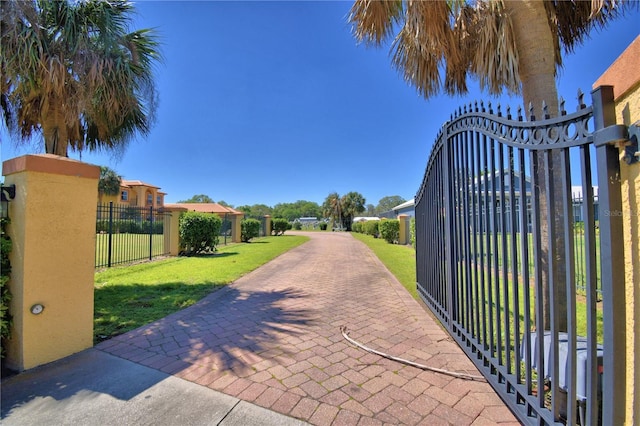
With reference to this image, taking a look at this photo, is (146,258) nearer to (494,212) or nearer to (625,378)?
(494,212)

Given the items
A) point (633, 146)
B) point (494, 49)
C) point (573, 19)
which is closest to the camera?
point (633, 146)

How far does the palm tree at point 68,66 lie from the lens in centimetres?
466

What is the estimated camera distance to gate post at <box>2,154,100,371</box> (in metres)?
2.99

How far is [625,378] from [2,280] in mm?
4910

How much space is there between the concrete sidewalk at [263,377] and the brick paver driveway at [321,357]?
12 millimetres

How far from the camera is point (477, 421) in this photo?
7.29 feet

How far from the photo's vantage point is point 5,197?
307cm

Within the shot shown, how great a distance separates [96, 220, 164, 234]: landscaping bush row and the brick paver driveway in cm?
690

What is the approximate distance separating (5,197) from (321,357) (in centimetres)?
371

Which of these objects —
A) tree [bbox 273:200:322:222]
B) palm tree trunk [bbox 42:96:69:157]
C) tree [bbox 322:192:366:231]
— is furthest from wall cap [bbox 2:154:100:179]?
tree [bbox 273:200:322:222]

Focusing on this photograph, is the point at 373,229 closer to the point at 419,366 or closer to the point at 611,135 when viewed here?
the point at 419,366

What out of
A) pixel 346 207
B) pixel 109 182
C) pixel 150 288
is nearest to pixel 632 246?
pixel 150 288

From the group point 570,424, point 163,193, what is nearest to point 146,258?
point 570,424

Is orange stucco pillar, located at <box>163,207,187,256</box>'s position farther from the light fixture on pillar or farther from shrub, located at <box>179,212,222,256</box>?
the light fixture on pillar
